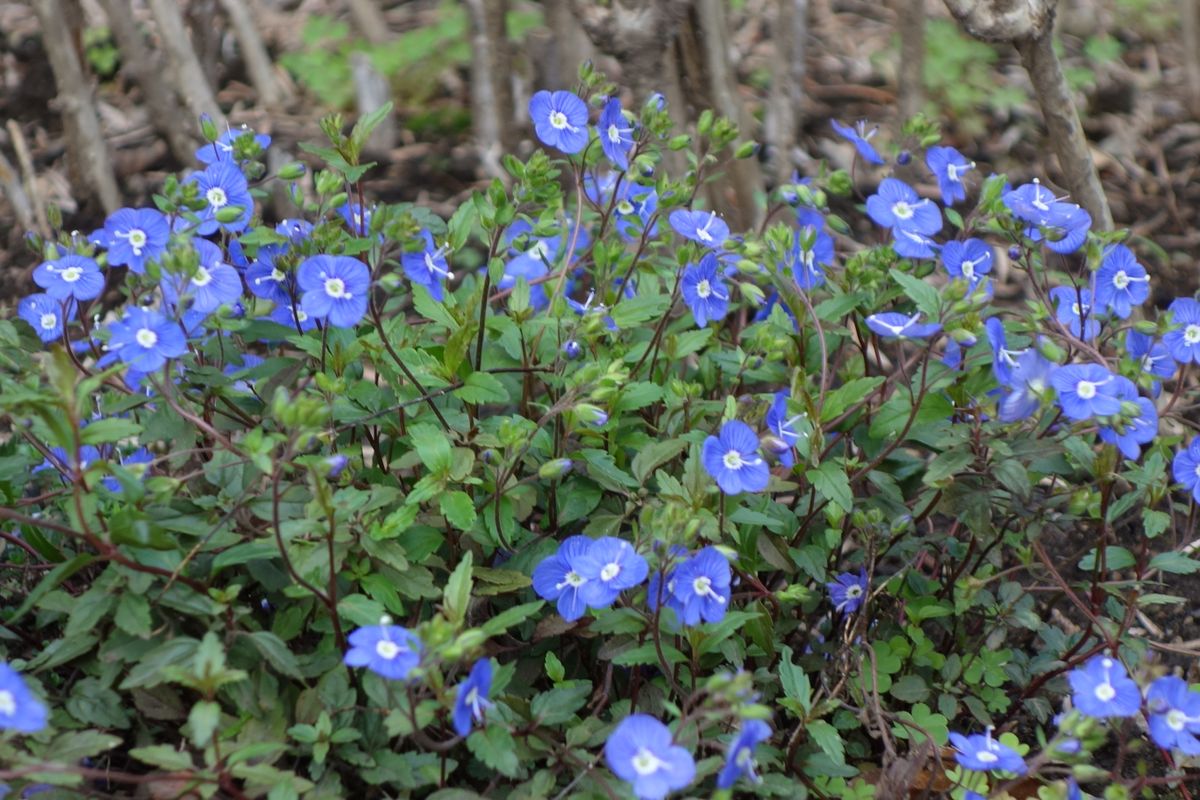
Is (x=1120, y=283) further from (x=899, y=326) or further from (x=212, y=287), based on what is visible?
(x=212, y=287)

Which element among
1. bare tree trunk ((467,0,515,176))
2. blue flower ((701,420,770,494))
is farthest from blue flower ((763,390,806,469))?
bare tree trunk ((467,0,515,176))

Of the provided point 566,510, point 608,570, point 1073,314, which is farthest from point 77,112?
point 1073,314

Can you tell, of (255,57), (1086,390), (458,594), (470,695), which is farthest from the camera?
(255,57)

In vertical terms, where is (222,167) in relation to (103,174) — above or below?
above

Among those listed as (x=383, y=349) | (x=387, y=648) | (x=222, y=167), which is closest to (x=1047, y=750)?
(x=387, y=648)

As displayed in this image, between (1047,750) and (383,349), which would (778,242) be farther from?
(1047,750)

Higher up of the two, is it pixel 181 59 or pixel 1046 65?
pixel 1046 65

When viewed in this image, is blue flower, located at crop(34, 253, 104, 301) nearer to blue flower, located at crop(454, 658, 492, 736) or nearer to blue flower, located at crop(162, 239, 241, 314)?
blue flower, located at crop(162, 239, 241, 314)
